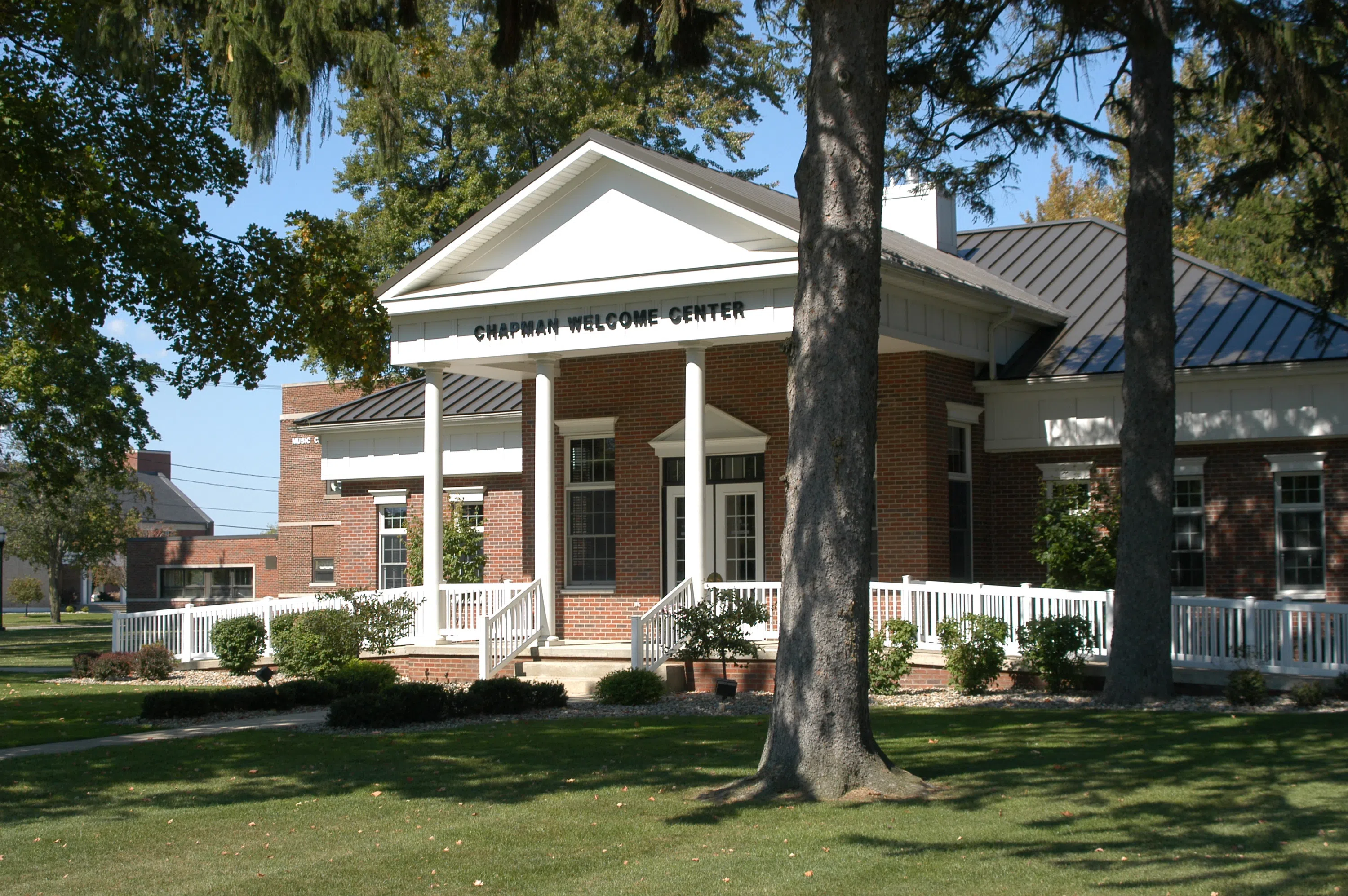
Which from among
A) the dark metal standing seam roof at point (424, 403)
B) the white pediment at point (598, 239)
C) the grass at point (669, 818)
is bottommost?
the grass at point (669, 818)

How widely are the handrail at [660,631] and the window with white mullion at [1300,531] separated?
842cm

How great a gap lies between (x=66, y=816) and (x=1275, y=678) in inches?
521

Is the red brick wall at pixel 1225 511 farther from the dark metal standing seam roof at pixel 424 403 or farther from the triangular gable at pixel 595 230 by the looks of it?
the dark metal standing seam roof at pixel 424 403

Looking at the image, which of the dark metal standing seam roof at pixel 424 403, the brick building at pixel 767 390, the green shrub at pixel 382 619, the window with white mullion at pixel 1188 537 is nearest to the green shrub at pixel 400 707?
the brick building at pixel 767 390

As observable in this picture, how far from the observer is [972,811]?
29.7 feet

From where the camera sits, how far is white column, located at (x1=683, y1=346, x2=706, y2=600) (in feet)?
61.0

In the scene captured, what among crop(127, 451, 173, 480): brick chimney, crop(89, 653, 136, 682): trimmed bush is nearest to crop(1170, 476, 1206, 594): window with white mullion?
crop(89, 653, 136, 682): trimmed bush

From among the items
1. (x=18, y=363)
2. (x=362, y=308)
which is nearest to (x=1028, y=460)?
(x=362, y=308)

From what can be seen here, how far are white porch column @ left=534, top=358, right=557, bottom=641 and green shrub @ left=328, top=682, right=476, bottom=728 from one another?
15.8 ft

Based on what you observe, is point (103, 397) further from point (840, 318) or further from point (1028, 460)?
point (840, 318)

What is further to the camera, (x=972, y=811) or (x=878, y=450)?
(x=878, y=450)

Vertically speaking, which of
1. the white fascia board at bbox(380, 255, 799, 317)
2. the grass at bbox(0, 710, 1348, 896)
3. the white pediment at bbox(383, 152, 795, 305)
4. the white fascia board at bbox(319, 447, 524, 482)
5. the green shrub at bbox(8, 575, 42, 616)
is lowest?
the green shrub at bbox(8, 575, 42, 616)

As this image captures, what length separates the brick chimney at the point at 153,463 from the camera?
3809 inches

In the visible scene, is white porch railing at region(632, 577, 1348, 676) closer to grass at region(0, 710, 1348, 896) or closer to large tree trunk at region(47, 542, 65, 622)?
grass at region(0, 710, 1348, 896)
